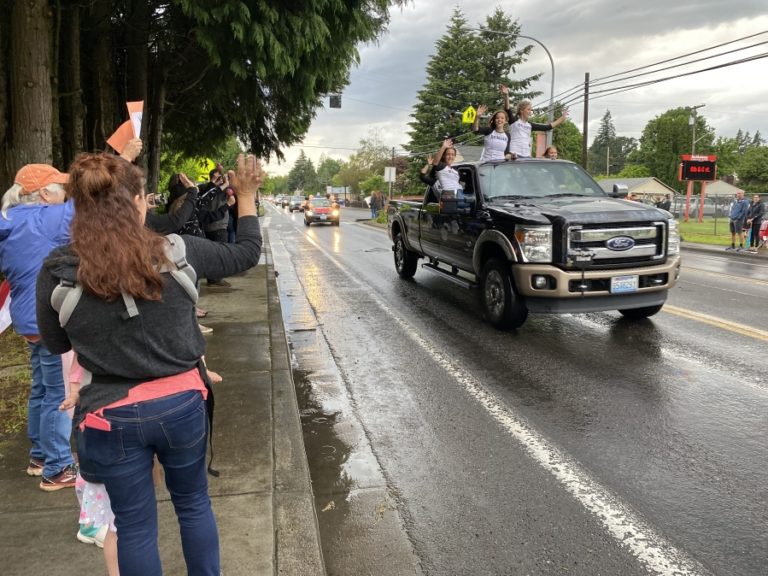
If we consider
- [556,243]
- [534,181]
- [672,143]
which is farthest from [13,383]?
[672,143]

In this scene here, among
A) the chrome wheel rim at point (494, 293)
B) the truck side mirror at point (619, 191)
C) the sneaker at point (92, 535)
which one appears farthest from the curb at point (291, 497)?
the truck side mirror at point (619, 191)

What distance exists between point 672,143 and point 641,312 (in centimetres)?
9237

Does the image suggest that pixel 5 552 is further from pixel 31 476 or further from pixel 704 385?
pixel 704 385

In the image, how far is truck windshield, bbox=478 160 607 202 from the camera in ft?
25.5

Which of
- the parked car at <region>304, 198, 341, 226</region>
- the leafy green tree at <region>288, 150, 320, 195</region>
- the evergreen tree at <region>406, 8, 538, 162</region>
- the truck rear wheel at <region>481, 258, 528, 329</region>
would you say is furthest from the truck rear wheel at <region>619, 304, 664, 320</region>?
the leafy green tree at <region>288, 150, 320, 195</region>

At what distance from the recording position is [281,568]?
261 centimetres

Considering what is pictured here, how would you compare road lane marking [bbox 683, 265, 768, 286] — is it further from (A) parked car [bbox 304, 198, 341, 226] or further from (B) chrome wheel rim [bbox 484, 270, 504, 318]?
(A) parked car [bbox 304, 198, 341, 226]

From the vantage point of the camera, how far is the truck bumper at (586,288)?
248 inches

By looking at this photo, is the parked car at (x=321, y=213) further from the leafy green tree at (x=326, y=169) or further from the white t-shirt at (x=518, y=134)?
the leafy green tree at (x=326, y=169)

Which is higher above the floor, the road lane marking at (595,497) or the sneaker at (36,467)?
the sneaker at (36,467)

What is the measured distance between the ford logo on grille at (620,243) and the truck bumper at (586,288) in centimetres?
25

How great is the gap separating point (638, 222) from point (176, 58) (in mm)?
9311

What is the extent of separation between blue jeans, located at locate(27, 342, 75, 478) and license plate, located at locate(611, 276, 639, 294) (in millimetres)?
5397

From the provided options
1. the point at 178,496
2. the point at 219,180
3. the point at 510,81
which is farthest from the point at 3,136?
the point at 510,81
